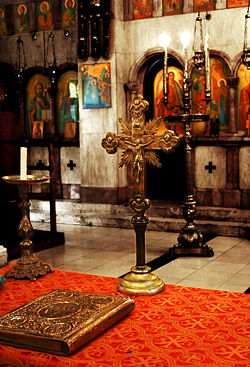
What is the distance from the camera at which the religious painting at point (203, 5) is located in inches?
356

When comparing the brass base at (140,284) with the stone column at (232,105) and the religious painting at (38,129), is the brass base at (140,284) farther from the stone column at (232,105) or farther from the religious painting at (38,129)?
the religious painting at (38,129)

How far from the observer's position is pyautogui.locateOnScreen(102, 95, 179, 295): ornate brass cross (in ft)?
11.6

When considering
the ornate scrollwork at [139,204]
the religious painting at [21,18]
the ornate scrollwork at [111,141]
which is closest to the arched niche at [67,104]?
the religious painting at [21,18]

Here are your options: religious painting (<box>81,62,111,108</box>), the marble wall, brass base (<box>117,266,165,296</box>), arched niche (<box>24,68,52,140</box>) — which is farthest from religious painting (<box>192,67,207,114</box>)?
brass base (<box>117,266,165,296</box>)

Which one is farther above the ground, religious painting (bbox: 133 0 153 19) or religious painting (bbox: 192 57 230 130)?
religious painting (bbox: 133 0 153 19)

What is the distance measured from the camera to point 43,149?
36.2 feet

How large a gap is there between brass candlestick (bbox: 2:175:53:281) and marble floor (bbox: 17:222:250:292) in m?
2.00

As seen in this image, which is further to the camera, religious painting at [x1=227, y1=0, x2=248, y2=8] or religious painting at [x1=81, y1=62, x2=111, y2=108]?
religious painting at [x1=81, y1=62, x2=111, y2=108]

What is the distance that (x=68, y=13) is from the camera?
10555 mm

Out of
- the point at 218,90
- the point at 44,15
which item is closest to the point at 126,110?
the point at 218,90

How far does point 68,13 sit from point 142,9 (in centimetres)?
170

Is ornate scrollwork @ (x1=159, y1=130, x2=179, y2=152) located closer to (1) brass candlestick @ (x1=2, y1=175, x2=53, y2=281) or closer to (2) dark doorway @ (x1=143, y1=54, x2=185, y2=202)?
(1) brass candlestick @ (x1=2, y1=175, x2=53, y2=281)

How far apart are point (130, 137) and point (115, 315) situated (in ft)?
4.12

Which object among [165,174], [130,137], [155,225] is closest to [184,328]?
[130,137]
